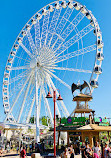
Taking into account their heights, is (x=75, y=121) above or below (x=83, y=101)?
below

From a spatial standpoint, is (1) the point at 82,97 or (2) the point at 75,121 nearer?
(2) the point at 75,121

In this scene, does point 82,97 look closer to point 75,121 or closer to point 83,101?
point 83,101

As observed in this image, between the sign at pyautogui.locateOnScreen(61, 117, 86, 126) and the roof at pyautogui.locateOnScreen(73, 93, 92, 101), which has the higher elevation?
the roof at pyautogui.locateOnScreen(73, 93, 92, 101)

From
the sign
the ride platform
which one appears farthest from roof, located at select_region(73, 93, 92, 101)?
the sign

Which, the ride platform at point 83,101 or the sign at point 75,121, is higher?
the ride platform at point 83,101

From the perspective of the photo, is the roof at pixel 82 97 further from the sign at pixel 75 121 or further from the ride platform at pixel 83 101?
the sign at pixel 75 121

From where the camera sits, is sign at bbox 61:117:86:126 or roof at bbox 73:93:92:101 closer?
sign at bbox 61:117:86:126

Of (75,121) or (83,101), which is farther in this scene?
(83,101)

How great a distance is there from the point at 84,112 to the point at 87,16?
12.4m

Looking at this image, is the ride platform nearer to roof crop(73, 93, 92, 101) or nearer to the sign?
roof crop(73, 93, 92, 101)

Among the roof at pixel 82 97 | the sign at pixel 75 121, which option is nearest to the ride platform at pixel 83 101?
the roof at pixel 82 97

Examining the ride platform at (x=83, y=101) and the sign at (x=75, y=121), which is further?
the ride platform at (x=83, y=101)

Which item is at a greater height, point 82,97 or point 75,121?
point 82,97

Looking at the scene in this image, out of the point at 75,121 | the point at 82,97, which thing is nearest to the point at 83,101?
the point at 82,97
